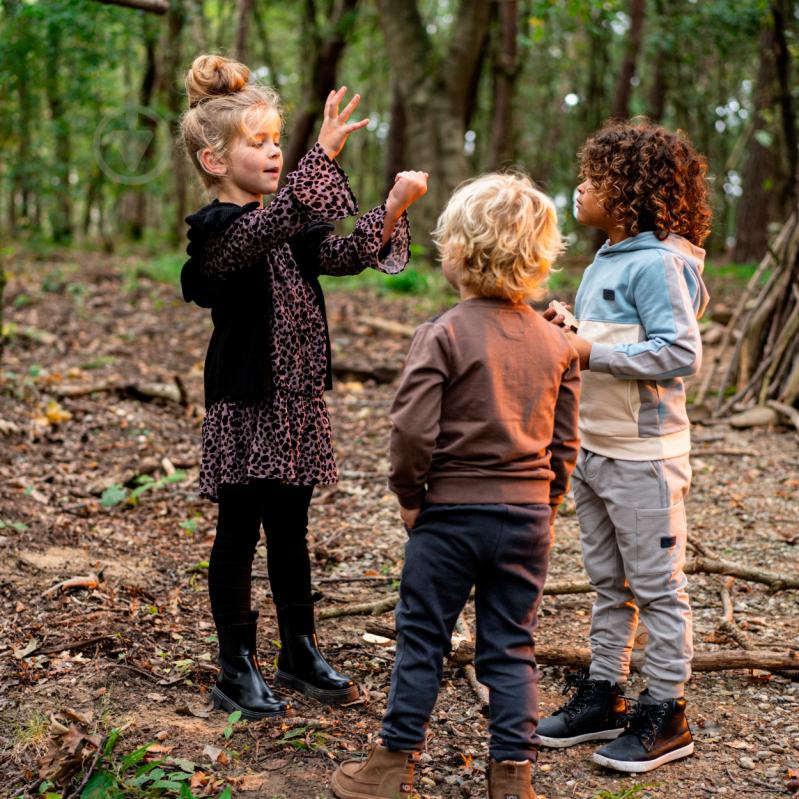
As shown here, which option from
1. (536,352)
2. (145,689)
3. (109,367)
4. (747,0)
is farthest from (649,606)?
(747,0)

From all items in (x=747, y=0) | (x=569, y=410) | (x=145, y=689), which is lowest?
(x=145, y=689)

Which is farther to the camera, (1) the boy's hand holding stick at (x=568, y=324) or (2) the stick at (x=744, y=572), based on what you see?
(2) the stick at (x=744, y=572)

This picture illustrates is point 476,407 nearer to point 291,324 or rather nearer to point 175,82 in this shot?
point 291,324

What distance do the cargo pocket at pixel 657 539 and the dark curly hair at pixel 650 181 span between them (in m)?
0.79

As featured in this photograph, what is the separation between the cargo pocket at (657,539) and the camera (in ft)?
8.70

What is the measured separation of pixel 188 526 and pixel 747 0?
11.9 meters

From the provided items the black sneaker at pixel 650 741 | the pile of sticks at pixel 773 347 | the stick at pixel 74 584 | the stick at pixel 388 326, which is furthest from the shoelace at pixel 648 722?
the stick at pixel 388 326

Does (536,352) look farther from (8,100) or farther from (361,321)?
(8,100)

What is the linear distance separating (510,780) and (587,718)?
0.60 meters

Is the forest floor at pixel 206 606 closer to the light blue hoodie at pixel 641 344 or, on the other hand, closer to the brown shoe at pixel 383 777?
the brown shoe at pixel 383 777

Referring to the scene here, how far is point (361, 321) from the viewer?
9219mm

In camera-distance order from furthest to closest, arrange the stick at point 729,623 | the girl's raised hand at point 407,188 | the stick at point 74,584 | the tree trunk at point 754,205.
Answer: the tree trunk at point 754,205, the stick at point 74,584, the stick at point 729,623, the girl's raised hand at point 407,188

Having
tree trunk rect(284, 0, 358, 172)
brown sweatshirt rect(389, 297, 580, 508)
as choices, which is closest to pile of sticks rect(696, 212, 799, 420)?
brown sweatshirt rect(389, 297, 580, 508)

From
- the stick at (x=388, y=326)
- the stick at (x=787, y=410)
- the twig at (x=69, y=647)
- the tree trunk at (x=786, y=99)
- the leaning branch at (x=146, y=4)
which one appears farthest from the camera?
the stick at (x=388, y=326)
